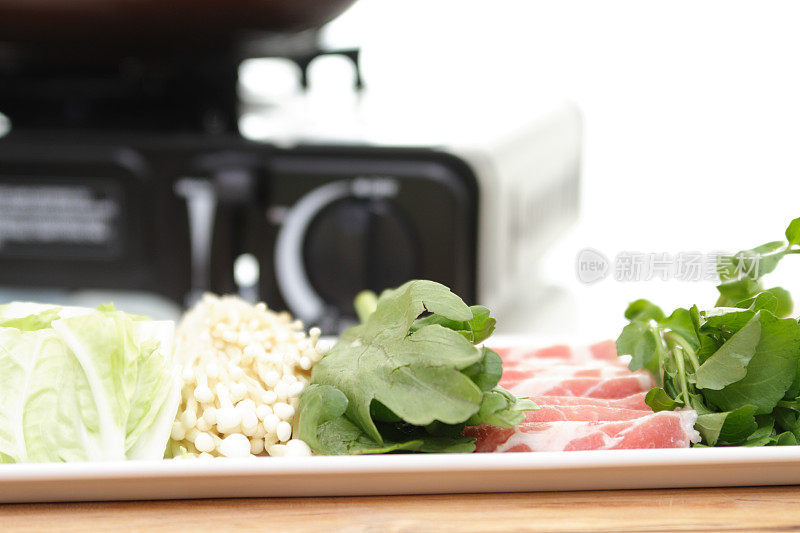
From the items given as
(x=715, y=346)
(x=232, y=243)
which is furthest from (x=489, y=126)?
(x=715, y=346)

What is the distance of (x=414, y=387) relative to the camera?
0.55 m

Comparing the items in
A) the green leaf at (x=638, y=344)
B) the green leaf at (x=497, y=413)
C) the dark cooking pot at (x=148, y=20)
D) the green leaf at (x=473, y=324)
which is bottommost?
the green leaf at (x=497, y=413)

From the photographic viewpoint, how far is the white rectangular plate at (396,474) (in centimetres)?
52

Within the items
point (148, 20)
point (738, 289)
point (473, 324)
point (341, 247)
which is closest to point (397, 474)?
point (473, 324)

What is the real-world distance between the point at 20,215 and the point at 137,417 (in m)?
0.98

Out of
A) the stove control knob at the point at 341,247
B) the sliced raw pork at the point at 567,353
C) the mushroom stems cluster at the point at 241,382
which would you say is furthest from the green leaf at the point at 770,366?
the stove control knob at the point at 341,247

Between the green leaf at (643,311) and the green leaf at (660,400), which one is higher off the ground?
the green leaf at (643,311)

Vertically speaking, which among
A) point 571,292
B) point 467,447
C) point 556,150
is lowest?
point 571,292

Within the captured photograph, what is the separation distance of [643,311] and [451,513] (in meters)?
0.28

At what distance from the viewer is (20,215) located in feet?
4.62

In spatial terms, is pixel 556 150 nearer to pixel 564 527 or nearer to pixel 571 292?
pixel 571 292

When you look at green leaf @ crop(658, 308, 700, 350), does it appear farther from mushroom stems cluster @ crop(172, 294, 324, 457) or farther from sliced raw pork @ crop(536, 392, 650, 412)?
mushroom stems cluster @ crop(172, 294, 324, 457)

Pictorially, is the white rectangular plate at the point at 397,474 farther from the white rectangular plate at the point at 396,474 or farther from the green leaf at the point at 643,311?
the green leaf at the point at 643,311
